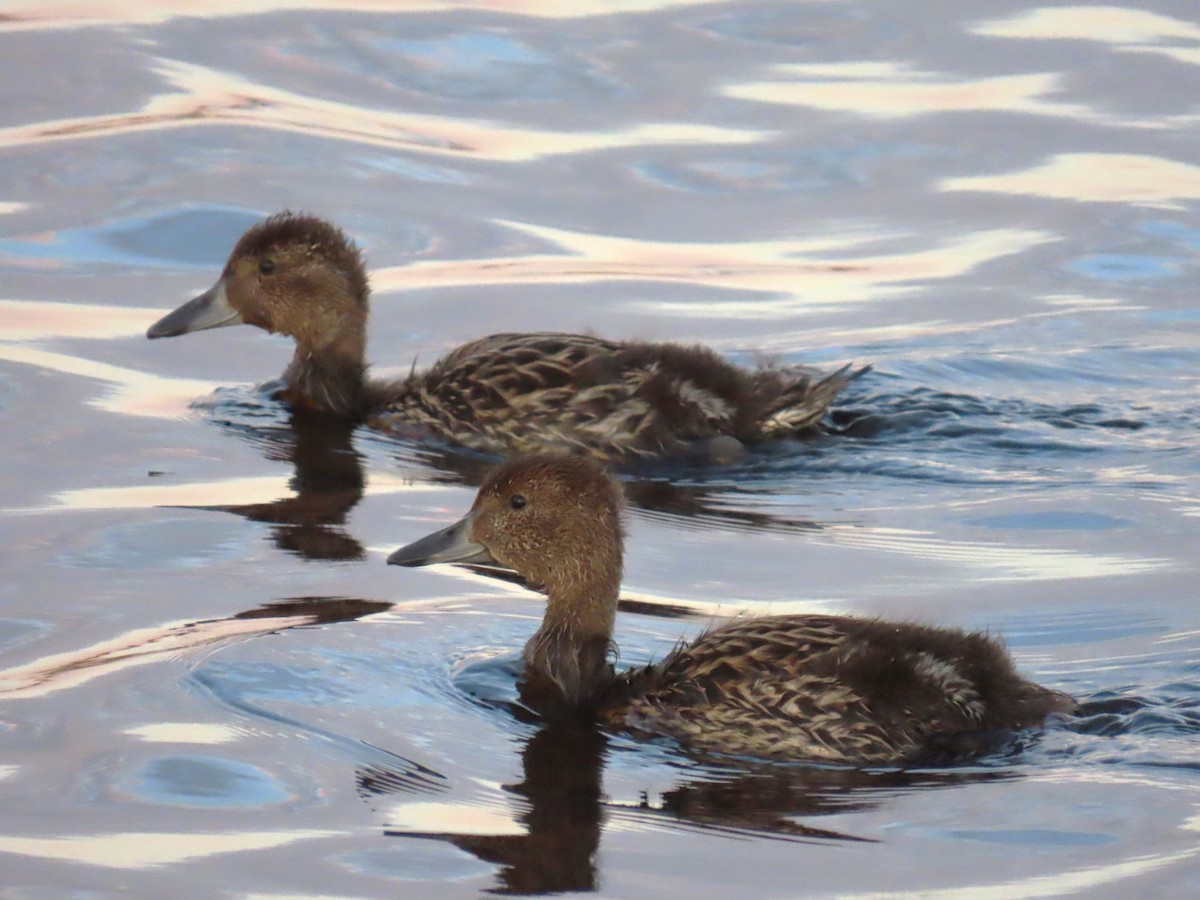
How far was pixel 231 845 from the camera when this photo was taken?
19.8 ft

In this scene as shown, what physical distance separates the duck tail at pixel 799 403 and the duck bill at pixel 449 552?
2.80 meters

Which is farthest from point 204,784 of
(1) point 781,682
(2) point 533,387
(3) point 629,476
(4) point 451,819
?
(2) point 533,387

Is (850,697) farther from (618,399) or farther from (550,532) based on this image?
(618,399)

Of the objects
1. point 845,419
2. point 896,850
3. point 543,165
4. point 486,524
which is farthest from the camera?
point 543,165

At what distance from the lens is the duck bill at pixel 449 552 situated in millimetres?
7684

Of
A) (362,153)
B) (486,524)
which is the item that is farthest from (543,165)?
(486,524)

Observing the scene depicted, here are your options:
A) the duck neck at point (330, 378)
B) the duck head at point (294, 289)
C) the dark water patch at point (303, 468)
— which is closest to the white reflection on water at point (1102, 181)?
the duck head at point (294, 289)

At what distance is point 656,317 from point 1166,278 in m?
2.98

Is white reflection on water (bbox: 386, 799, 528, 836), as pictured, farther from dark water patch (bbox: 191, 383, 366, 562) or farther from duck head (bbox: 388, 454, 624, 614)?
dark water patch (bbox: 191, 383, 366, 562)

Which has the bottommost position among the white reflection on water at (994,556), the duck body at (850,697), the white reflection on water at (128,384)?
the duck body at (850,697)

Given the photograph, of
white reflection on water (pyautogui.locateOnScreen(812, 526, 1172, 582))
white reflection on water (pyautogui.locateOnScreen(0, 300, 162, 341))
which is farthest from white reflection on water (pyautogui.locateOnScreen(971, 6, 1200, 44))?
white reflection on water (pyautogui.locateOnScreen(812, 526, 1172, 582))

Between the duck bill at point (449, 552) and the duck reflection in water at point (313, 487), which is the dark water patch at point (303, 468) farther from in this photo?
the duck bill at point (449, 552)

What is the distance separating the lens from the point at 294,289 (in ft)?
37.6

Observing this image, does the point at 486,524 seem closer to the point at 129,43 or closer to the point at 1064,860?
the point at 1064,860
